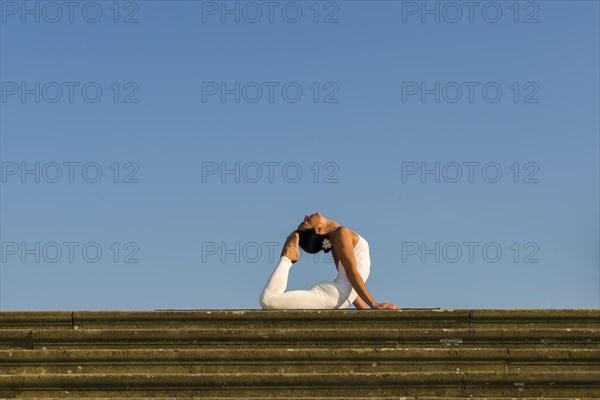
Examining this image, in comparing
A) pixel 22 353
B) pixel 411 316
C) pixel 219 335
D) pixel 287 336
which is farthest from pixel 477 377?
pixel 22 353

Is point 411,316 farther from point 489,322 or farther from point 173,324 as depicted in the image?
point 173,324

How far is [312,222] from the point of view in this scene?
37.2 ft

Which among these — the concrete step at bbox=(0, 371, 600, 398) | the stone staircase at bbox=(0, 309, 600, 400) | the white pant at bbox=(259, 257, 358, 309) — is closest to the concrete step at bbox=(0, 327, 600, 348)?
the stone staircase at bbox=(0, 309, 600, 400)

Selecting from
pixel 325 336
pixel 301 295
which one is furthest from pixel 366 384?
pixel 301 295

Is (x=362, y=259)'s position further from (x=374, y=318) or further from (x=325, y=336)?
(x=325, y=336)

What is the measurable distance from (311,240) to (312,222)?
0.19 m

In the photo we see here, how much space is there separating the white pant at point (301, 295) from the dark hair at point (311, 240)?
28 cm

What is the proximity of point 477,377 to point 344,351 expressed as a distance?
1.14 meters

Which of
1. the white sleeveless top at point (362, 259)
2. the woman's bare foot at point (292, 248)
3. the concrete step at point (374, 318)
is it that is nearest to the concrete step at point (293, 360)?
the concrete step at point (374, 318)

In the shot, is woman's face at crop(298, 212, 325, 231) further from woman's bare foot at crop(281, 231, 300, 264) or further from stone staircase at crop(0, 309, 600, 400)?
stone staircase at crop(0, 309, 600, 400)

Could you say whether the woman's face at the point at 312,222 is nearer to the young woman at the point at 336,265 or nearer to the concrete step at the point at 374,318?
the young woman at the point at 336,265

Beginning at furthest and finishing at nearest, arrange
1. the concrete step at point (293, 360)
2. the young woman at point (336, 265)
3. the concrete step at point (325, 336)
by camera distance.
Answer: the young woman at point (336, 265) < the concrete step at point (325, 336) < the concrete step at point (293, 360)

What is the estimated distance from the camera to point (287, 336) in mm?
9484

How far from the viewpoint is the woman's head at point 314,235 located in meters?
11.3
